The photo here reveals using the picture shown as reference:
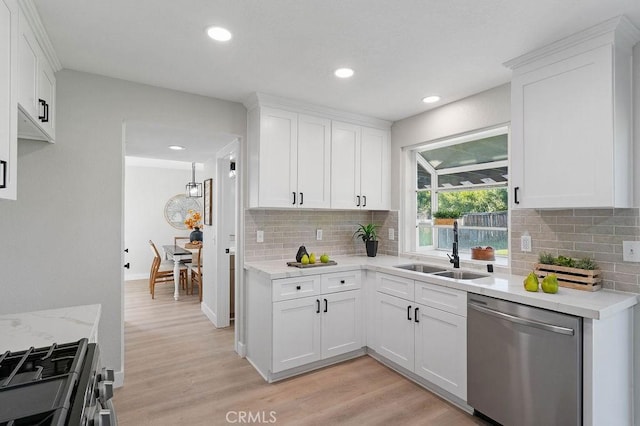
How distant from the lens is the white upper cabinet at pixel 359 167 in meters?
3.46

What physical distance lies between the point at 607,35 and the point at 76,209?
3659 mm

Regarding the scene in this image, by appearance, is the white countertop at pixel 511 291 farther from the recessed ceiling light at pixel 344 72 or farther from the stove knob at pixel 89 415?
the stove knob at pixel 89 415

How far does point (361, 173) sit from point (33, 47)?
9.08ft

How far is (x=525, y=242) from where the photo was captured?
2566mm

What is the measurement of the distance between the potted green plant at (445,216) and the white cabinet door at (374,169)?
2.11ft

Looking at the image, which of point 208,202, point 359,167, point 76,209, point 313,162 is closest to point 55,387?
point 76,209

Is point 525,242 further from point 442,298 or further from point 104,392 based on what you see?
point 104,392

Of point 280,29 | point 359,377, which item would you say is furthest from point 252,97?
point 359,377

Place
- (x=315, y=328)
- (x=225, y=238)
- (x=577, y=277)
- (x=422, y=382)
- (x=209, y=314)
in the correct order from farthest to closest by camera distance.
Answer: (x=209, y=314), (x=225, y=238), (x=315, y=328), (x=422, y=382), (x=577, y=277)

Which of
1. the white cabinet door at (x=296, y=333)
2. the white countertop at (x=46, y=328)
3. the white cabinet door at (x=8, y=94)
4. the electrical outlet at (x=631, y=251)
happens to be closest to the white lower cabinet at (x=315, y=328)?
the white cabinet door at (x=296, y=333)

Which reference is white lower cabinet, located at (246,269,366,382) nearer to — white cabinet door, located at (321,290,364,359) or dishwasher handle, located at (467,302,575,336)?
white cabinet door, located at (321,290,364,359)

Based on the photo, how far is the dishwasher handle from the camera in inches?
69.9
